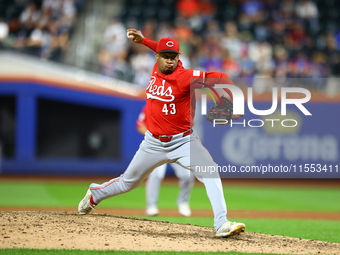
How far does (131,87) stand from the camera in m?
14.9

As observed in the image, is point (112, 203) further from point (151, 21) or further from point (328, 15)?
point (328, 15)

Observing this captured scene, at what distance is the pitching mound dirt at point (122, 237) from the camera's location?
5.21 metres

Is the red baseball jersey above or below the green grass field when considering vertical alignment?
above

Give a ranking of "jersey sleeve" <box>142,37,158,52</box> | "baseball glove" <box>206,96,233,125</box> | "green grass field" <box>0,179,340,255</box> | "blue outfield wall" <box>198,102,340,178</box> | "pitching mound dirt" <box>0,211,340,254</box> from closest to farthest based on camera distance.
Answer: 1. "pitching mound dirt" <box>0,211,340,254</box>
2. "baseball glove" <box>206,96,233,125</box>
3. "jersey sleeve" <box>142,37,158,52</box>
4. "green grass field" <box>0,179,340,255</box>
5. "blue outfield wall" <box>198,102,340,178</box>

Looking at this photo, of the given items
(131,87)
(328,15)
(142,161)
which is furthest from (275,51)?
(142,161)

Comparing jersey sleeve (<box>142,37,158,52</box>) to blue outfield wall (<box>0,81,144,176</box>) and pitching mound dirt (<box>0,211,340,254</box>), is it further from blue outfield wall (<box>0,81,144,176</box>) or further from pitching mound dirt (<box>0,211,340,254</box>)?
blue outfield wall (<box>0,81,144,176</box>)

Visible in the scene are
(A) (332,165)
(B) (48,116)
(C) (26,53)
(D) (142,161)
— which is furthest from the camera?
(B) (48,116)

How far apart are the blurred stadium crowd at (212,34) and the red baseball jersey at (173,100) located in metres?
8.42

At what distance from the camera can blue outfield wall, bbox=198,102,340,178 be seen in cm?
1371

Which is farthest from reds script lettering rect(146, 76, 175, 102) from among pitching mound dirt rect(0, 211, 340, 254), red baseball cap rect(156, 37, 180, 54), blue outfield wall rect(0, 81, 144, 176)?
blue outfield wall rect(0, 81, 144, 176)

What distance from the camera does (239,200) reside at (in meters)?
11.3

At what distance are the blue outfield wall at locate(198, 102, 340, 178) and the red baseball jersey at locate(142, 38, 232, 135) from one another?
306 inches

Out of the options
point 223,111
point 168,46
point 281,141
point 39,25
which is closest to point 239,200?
point 281,141

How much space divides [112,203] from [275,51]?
725cm
